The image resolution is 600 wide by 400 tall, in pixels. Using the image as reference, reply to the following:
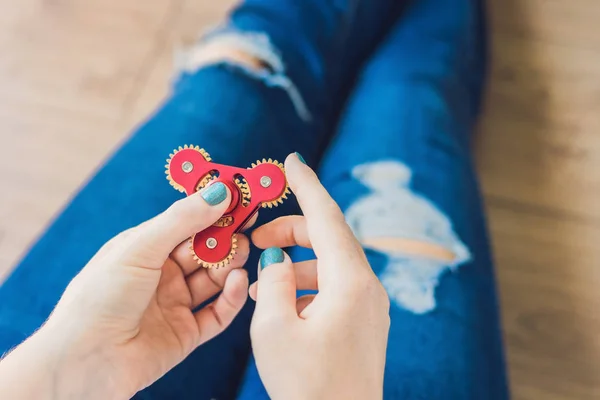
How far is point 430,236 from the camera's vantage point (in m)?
0.61

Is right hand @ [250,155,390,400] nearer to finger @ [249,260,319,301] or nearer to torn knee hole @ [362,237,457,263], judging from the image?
finger @ [249,260,319,301]

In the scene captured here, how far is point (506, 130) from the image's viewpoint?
97 centimetres

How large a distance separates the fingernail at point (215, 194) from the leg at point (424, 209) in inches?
8.5

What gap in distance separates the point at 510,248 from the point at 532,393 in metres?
0.22

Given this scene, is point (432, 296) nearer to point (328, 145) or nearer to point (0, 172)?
point (328, 145)

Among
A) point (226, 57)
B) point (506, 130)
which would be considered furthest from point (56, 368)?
point (506, 130)

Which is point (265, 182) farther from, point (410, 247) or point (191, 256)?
point (410, 247)

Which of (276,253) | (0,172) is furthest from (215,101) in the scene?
(0,172)

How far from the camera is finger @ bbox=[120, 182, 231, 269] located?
1.30 feet

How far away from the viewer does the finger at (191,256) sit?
0.44m

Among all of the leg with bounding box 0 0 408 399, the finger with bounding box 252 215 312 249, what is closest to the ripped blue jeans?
the leg with bounding box 0 0 408 399

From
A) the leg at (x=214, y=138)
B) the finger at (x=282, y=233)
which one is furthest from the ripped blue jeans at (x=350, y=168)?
the finger at (x=282, y=233)

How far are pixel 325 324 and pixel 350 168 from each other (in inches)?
13.3

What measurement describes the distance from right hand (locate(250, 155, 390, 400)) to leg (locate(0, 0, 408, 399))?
0.55 feet
